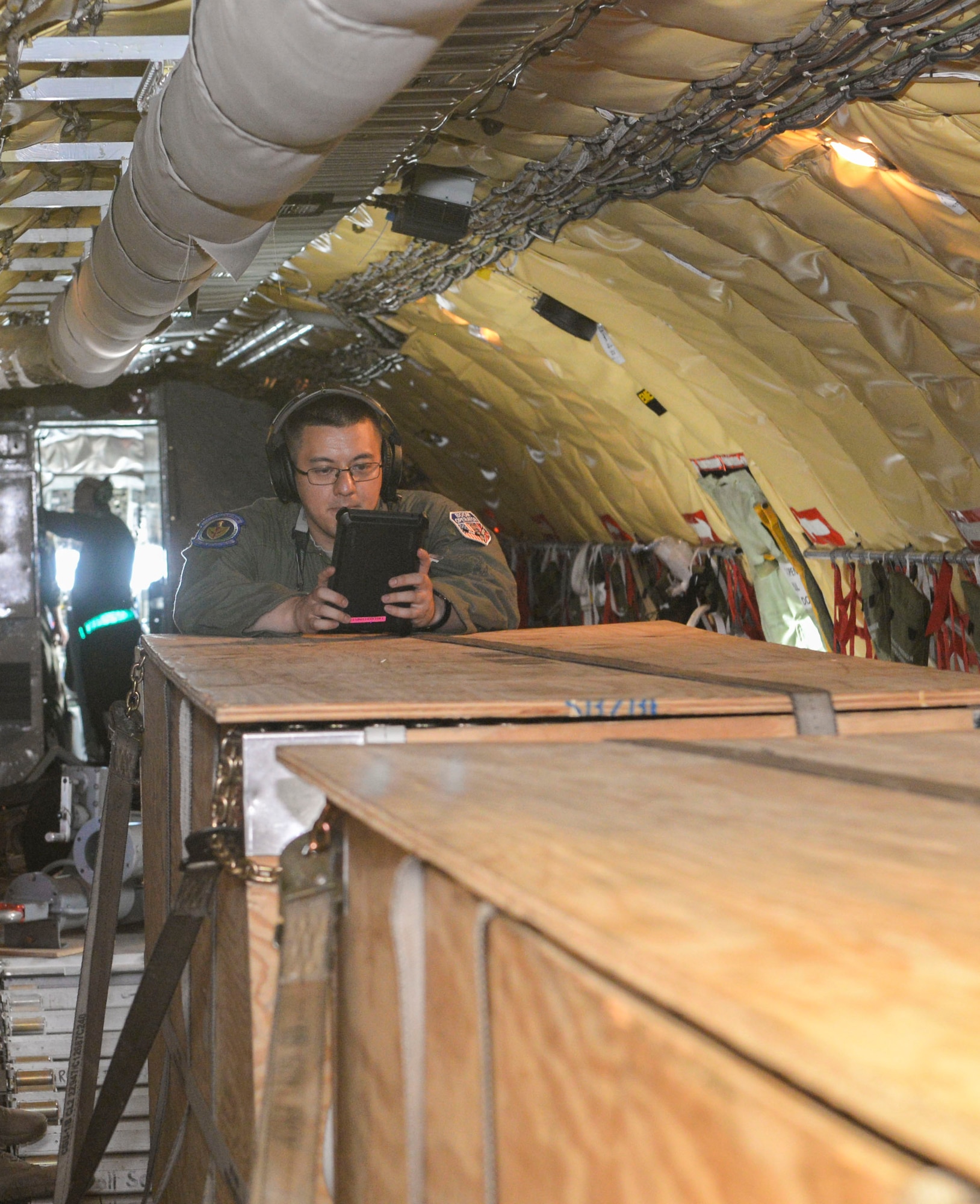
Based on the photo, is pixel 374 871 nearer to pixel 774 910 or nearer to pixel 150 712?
pixel 774 910

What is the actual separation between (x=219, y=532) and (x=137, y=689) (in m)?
0.65

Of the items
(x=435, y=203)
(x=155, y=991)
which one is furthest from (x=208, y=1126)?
(x=435, y=203)

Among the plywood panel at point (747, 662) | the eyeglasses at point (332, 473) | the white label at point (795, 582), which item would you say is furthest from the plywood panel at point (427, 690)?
the white label at point (795, 582)

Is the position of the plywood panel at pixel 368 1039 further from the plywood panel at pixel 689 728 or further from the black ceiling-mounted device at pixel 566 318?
the black ceiling-mounted device at pixel 566 318

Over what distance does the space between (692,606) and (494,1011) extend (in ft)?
16.9

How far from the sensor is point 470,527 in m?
3.75

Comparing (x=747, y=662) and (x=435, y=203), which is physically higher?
(x=435, y=203)

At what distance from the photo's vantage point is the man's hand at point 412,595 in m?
3.11

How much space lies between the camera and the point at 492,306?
533 cm

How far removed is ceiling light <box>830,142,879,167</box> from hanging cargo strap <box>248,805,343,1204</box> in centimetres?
235

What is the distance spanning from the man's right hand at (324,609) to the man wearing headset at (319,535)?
15 cm

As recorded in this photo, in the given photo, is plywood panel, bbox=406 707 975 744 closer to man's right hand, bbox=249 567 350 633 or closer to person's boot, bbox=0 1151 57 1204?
man's right hand, bbox=249 567 350 633

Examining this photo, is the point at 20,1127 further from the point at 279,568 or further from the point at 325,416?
the point at 325,416

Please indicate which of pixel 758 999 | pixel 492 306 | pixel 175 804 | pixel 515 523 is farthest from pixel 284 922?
pixel 515 523
